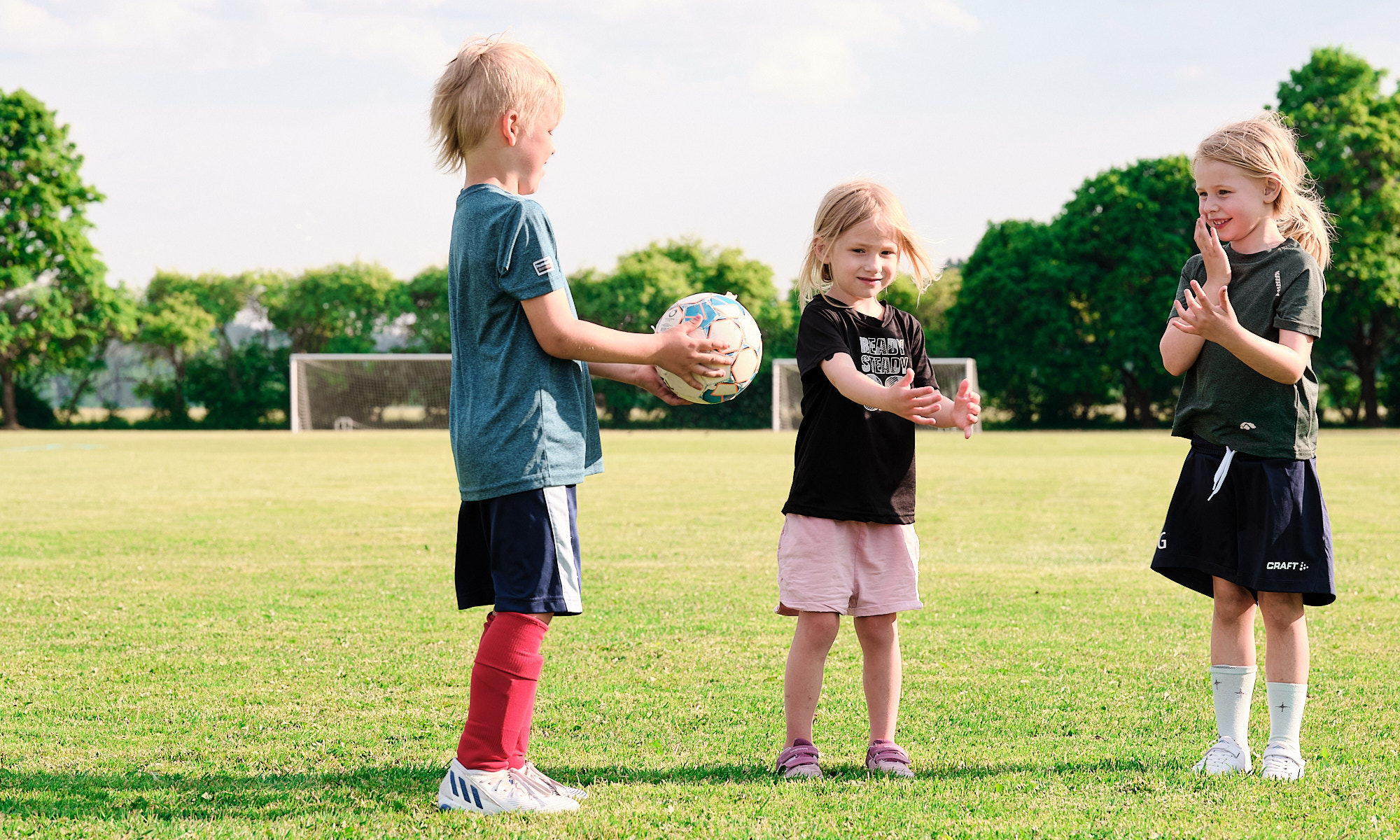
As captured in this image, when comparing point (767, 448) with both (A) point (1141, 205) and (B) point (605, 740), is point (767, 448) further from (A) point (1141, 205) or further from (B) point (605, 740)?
(B) point (605, 740)

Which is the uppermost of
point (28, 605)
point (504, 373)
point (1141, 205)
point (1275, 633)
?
point (1141, 205)

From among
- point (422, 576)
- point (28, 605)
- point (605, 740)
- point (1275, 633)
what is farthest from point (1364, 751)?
point (28, 605)

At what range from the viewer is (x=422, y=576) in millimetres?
8039

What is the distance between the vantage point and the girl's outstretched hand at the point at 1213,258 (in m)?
3.48

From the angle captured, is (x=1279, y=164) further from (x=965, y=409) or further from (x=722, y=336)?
(x=722, y=336)

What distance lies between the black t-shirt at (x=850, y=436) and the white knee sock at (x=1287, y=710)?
4.13 feet

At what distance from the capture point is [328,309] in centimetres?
5031

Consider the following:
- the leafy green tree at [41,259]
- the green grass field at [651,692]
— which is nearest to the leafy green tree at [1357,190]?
the green grass field at [651,692]

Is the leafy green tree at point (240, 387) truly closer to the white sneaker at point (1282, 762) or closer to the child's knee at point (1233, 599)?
the child's knee at point (1233, 599)

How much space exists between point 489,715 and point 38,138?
164 feet

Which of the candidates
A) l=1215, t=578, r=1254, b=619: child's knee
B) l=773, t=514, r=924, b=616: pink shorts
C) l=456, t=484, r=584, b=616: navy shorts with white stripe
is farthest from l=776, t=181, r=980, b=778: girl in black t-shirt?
l=1215, t=578, r=1254, b=619: child's knee

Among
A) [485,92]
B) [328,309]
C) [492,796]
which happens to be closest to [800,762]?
[492,796]

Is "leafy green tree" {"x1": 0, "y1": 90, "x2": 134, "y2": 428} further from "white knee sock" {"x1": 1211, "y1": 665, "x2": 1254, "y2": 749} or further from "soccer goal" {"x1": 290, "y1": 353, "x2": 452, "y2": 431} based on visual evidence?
"white knee sock" {"x1": 1211, "y1": 665, "x2": 1254, "y2": 749}

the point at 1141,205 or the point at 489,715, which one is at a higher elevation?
the point at 1141,205
